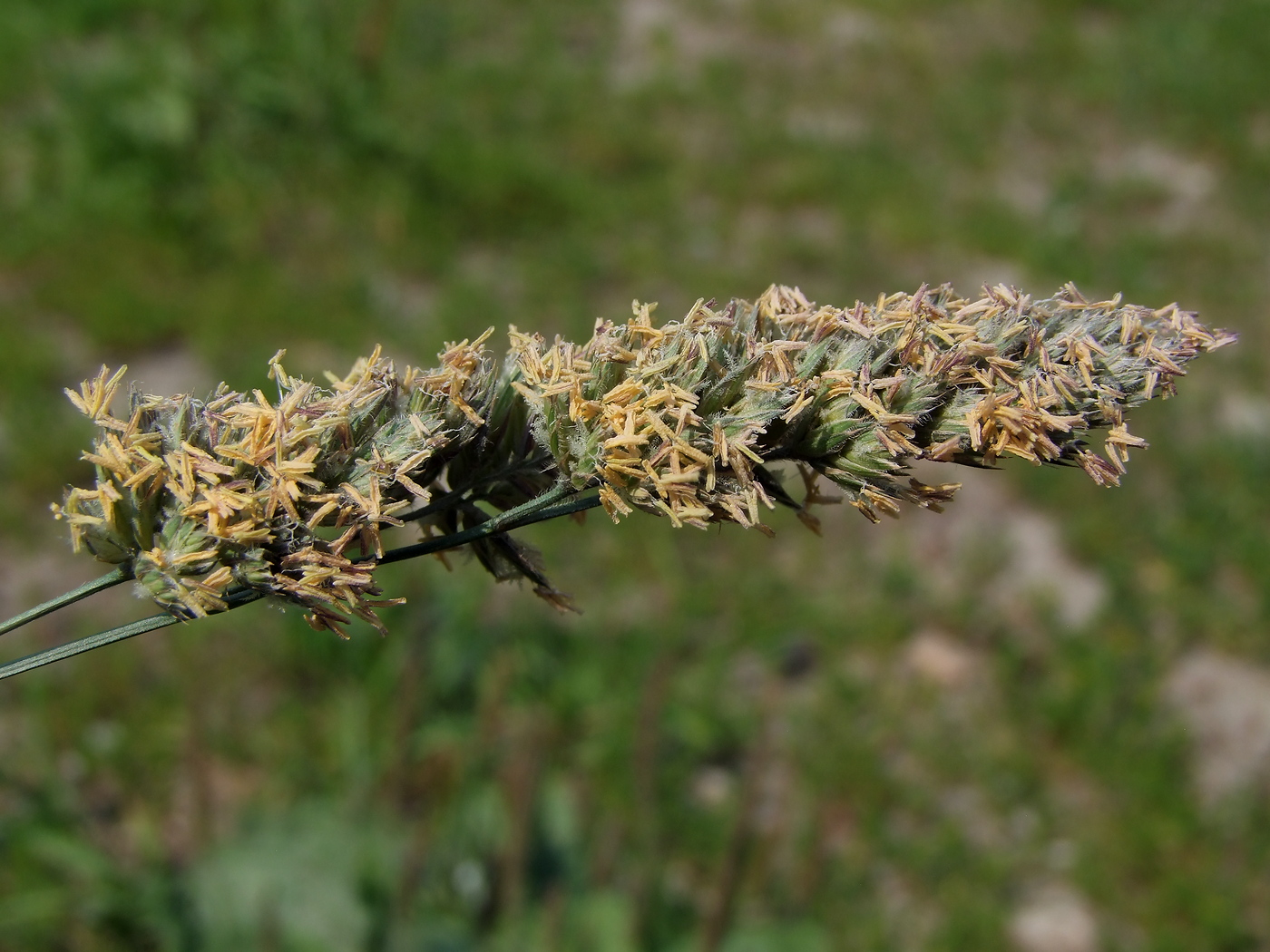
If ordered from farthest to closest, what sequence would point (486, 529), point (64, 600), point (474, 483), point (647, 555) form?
point (647, 555), point (474, 483), point (486, 529), point (64, 600)

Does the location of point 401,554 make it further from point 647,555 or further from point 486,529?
point 647,555

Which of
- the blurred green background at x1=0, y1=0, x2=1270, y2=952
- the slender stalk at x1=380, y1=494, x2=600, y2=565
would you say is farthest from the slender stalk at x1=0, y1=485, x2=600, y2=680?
the blurred green background at x1=0, y1=0, x2=1270, y2=952

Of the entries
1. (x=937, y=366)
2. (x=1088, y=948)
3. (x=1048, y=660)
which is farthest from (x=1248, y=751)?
(x=937, y=366)

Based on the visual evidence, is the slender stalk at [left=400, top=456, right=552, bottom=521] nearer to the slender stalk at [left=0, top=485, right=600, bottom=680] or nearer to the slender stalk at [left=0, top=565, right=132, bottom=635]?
the slender stalk at [left=0, top=485, right=600, bottom=680]

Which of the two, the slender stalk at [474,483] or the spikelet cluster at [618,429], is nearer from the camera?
the spikelet cluster at [618,429]

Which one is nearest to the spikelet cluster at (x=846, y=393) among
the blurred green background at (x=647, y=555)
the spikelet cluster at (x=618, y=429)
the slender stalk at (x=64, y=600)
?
the spikelet cluster at (x=618, y=429)

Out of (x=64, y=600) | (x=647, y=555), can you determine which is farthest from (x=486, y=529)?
(x=647, y=555)

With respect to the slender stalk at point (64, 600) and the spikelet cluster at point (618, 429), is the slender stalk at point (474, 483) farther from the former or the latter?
the slender stalk at point (64, 600)
